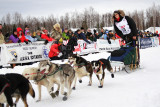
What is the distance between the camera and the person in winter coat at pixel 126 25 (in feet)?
23.1

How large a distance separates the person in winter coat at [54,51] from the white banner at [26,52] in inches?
25.7

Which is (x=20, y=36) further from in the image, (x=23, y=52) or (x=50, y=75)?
(x=50, y=75)

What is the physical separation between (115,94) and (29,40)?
6765 mm

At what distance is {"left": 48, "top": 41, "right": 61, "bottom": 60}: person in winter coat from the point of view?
926 centimetres

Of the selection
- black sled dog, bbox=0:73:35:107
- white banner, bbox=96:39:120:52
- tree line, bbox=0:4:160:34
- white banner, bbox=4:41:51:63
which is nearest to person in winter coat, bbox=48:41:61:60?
white banner, bbox=4:41:51:63

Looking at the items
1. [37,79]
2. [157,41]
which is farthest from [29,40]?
[157,41]

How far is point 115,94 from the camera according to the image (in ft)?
14.1

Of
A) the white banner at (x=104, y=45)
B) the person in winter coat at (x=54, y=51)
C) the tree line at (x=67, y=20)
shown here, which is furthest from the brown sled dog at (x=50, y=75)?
the tree line at (x=67, y=20)

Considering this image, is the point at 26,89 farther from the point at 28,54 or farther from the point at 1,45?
the point at 28,54

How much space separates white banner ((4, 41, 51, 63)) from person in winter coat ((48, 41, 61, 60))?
0.65m

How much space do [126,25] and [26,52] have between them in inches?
208

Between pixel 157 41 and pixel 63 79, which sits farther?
pixel 157 41

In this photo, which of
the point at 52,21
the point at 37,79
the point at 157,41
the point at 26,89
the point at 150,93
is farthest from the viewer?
the point at 52,21

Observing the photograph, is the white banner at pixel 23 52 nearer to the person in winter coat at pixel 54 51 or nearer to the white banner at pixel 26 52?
the white banner at pixel 26 52
